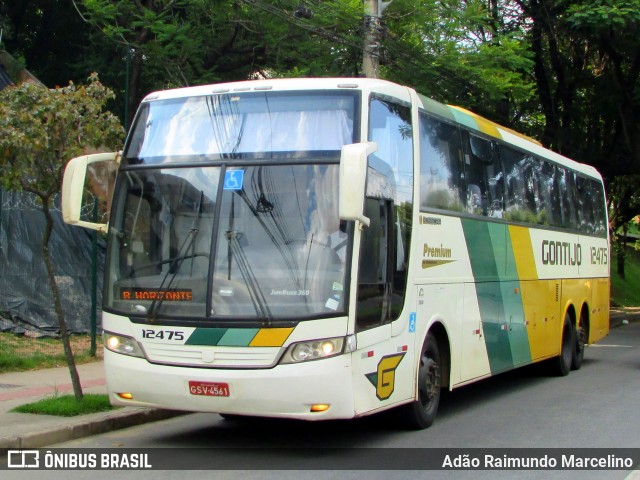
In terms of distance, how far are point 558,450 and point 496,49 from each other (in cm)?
1133

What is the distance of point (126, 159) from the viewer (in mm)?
8586

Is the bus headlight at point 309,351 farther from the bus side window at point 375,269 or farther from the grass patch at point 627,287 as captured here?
the grass patch at point 627,287

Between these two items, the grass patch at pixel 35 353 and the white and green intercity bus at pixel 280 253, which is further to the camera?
the grass patch at pixel 35 353

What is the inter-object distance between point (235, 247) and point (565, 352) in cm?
892

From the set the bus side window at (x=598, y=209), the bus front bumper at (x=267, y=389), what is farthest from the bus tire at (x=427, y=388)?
the bus side window at (x=598, y=209)

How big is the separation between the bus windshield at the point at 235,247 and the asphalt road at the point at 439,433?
1452 millimetres

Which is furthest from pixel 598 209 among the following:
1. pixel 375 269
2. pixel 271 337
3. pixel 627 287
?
pixel 627 287

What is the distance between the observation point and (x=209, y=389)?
7543mm

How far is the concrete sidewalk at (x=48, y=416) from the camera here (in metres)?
8.31

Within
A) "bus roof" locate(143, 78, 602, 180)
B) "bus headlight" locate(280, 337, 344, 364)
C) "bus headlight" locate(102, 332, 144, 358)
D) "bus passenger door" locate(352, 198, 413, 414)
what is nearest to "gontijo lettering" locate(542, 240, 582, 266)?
"bus roof" locate(143, 78, 602, 180)

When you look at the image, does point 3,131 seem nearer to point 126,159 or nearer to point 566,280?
point 126,159

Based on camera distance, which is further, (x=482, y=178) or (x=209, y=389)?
(x=482, y=178)

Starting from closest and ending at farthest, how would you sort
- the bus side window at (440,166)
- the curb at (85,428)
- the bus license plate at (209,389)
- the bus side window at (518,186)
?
1. the bus license plate at (209,389)
2. the curb at (85,428)
3. the bus side window at (440,166)
4. the bus side window at (518,186)

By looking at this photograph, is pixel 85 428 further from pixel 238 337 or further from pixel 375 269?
pixel 375 269
